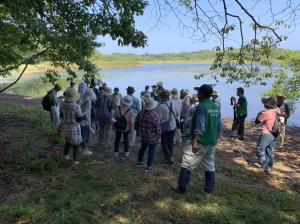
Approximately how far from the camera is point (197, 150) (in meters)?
6.68

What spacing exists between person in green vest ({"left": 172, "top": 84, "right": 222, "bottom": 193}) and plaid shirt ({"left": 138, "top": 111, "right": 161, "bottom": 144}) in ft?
4.85

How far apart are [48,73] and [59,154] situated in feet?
9.02

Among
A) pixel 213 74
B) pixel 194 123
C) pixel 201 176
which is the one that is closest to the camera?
pixel 194 123

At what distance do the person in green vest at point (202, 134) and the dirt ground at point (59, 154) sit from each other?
1662mm

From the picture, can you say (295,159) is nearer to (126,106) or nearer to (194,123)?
(126,106)

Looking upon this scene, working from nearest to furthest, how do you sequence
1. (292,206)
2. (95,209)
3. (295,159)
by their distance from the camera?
(95,209) < (292,206) < (295,159)

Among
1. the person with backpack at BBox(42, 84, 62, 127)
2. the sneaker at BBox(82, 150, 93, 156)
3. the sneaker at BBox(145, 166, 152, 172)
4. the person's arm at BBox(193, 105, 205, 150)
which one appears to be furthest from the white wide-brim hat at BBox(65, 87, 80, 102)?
the person's arm at BBox(193, 105, 205, 150)

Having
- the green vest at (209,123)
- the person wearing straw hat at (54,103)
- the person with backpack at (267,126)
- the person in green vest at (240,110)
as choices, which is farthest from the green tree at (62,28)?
the person in green vest at (240,110)

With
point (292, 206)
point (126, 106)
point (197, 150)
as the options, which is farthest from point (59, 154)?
point (292, 206)

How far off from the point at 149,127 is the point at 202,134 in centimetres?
181

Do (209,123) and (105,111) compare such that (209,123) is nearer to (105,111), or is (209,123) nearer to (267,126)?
(267,126)

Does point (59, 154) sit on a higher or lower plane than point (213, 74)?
lower

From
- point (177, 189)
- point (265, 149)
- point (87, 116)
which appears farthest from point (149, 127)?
point (265, 149)

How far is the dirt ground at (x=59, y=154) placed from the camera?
734cm
